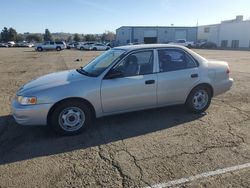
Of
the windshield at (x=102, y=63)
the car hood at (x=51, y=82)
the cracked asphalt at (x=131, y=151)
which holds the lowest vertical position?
the cracked asphalt at (x=131, y=151)

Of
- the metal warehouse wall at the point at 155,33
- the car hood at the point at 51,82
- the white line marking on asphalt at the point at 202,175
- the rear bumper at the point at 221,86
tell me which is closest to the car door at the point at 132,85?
the car hood at the point at 51,82

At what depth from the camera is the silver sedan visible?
4668mm

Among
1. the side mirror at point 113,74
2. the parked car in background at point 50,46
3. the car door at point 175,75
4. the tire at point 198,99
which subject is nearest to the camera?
the side mirror at point 113,74

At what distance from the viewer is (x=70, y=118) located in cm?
488

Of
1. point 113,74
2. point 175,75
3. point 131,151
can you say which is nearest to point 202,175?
point 131,151

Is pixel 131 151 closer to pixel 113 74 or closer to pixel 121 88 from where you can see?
pixel 121 88

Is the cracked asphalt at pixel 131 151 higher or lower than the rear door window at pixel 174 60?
lower

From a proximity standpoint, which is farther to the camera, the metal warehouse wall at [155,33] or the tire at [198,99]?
the metal warehouse wall at [155,33]

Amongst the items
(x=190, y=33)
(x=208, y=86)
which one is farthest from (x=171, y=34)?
(x=208, y=86)

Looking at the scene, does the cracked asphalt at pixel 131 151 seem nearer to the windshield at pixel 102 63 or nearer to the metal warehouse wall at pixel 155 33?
the windshield at pixel 102 63

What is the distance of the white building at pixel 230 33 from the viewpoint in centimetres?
6431

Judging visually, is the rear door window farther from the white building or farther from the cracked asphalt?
the white building

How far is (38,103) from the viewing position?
15.0 ft

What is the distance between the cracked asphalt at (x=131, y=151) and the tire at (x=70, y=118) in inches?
6.4
